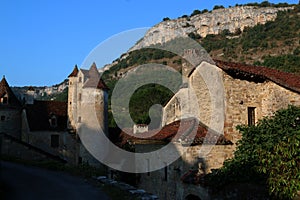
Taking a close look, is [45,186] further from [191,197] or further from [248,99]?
[248,99]

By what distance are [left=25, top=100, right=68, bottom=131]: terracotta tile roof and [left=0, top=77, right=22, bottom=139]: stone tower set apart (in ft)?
4.09

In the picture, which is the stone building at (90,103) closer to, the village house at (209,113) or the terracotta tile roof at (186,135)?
the village house at (209,113)

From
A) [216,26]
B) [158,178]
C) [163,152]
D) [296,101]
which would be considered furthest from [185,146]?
[216,26]

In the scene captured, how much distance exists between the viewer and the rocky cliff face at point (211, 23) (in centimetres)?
10788

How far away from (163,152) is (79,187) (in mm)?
6442

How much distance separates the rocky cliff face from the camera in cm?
10788

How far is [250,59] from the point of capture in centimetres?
7256

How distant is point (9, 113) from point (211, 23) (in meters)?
96.3

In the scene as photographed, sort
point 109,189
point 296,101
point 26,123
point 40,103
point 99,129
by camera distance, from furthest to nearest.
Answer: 1. point 40,103
2. point 26,123
3. point 99,129
4. point 296,101
5. point 109,189

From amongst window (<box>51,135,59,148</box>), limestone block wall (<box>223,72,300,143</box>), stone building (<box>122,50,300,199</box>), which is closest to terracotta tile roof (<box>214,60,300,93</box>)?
stone building (<box>122,50,300,199</box>)

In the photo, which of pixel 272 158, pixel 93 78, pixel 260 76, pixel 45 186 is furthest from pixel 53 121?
pixel 272 158

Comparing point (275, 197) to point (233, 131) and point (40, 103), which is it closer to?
point (233, 131)

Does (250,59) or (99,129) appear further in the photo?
(250,59)

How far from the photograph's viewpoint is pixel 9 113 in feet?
114
